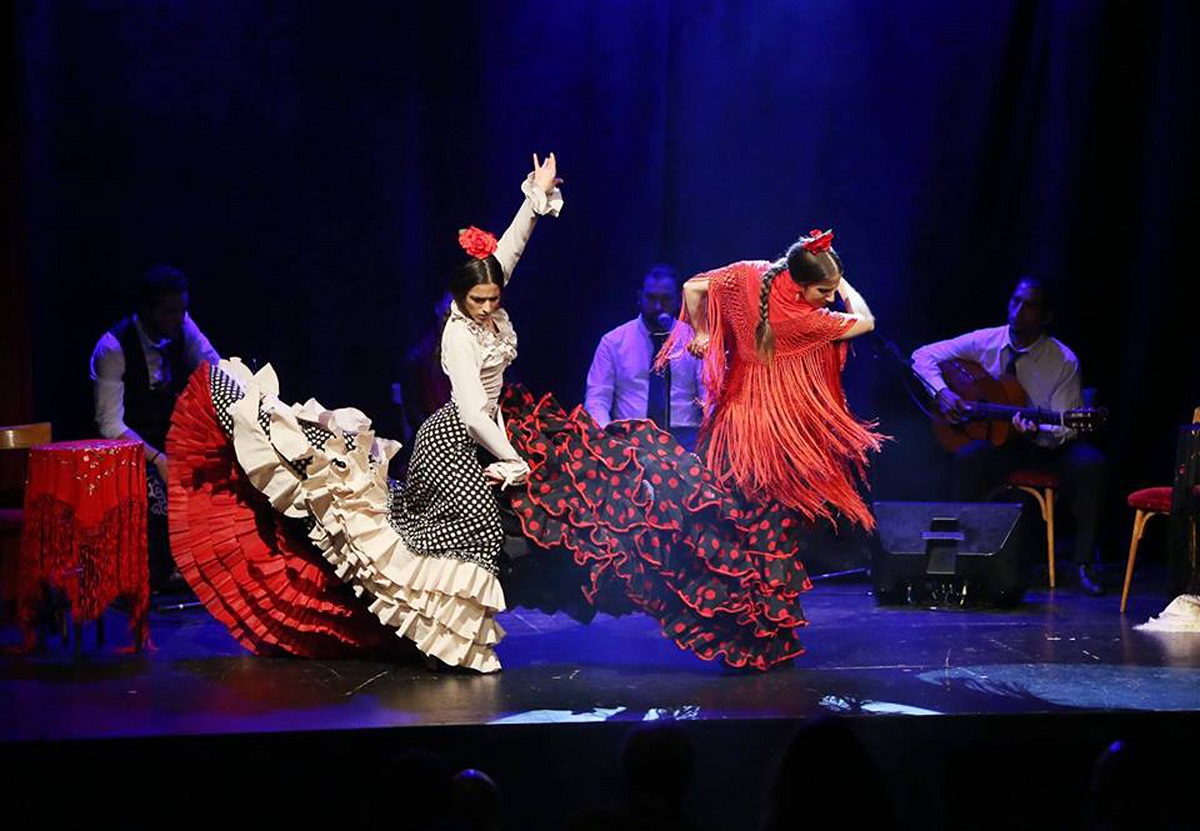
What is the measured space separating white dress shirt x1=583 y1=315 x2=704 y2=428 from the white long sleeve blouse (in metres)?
1.88

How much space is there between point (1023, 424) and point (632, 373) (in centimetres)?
172

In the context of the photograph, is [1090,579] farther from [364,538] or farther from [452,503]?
[364,538]

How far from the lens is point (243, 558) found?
5.17m

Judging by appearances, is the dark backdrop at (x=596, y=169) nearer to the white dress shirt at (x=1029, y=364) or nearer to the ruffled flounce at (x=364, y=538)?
the white dress shirt at (x=1029, y=364)

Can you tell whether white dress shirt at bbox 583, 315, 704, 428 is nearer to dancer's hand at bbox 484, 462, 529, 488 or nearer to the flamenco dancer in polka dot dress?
the flamenco dancer in polka dot dress

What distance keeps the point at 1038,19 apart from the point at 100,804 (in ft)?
18.1

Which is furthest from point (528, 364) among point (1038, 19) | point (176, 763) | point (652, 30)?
point (176, 763)

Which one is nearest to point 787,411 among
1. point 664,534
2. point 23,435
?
point 664,534

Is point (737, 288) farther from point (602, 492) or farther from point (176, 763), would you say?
point (176, 763)

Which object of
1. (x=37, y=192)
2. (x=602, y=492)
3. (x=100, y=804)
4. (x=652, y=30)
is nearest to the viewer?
(x=100, y=804)

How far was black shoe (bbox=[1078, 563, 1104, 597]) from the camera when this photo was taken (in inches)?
261

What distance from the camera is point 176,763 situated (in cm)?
420

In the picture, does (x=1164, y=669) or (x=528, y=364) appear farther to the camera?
(x=528, y=364)

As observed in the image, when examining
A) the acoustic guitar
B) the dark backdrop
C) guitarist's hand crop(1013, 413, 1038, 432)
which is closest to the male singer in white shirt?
the dark backdrop
